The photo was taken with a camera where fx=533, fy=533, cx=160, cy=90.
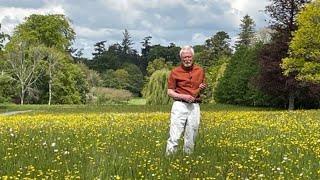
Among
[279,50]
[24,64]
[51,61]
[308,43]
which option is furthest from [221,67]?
[308,43]

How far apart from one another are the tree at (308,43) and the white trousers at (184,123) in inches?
1230

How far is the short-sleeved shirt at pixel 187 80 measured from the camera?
9992mm

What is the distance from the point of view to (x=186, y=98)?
9.77m

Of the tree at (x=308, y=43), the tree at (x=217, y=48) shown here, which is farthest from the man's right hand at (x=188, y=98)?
the tree at (x=217, y=48)

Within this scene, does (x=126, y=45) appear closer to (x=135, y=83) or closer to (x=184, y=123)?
(x=135, y=83)

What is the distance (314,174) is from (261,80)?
42.7 meters

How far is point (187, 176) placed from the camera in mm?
7289

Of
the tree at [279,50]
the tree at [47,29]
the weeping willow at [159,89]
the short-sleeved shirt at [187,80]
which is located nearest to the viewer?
the short-sleeved shirt at [187,80]

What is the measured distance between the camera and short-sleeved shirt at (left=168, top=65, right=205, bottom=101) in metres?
9.99

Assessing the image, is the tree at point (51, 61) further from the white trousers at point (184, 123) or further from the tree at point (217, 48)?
the white trousers at point (184, 123)

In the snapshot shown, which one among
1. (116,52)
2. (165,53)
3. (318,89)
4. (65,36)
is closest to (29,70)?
(65,36)

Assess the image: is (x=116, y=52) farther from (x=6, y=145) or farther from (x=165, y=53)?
(x=6, y=145)

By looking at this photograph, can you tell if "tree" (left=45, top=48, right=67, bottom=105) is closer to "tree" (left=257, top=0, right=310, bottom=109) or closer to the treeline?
the treeline

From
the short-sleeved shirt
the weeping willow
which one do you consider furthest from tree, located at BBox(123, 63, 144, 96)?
the short-sleeved shirt
